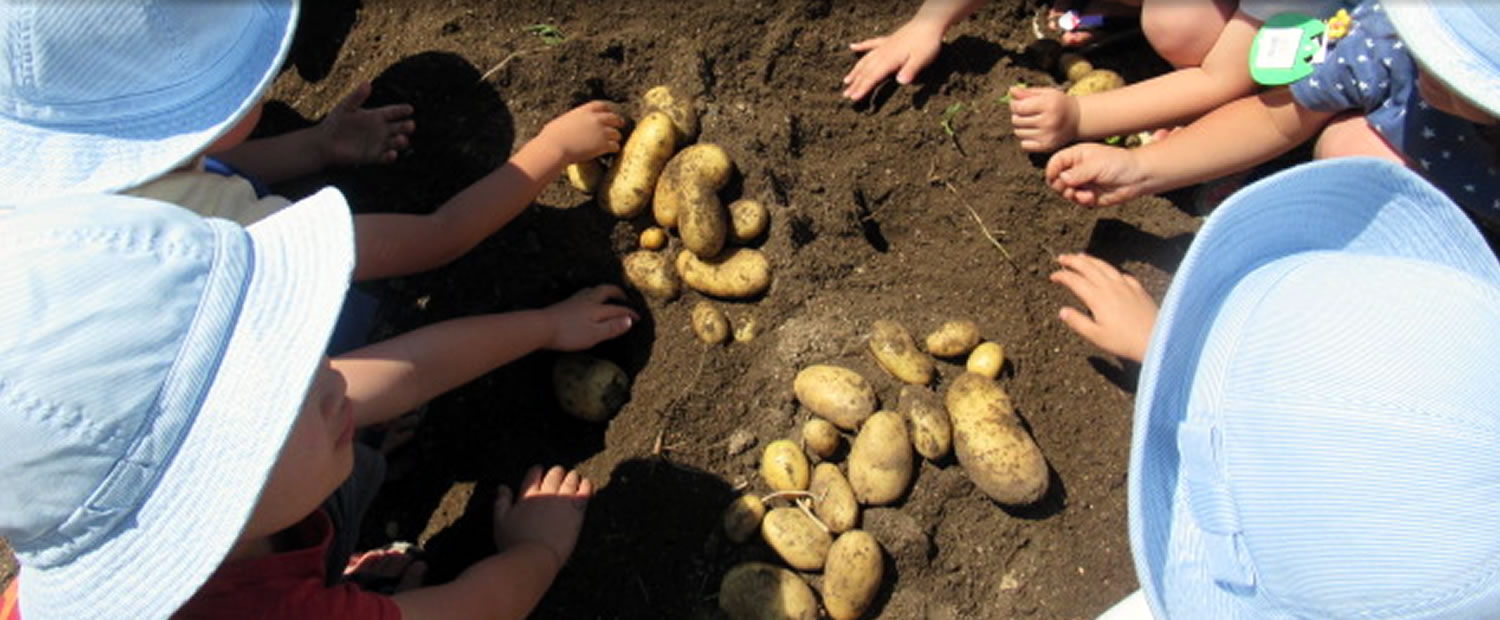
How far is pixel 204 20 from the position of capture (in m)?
1.65

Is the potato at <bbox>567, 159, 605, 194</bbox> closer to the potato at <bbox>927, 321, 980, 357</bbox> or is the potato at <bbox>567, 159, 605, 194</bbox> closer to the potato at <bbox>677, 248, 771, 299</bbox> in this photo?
the potato at <bbox>677, 248, 771, 299</bbox>

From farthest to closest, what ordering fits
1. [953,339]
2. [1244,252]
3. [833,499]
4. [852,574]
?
1. [953,339]
2. [833,499]
3. [852,574]
4. [1244,252]

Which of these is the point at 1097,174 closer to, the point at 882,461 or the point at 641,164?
the point at 882,461

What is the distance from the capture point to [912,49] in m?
2.38

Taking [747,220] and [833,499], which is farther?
[747,220]

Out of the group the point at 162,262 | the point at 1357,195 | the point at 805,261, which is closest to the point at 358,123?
the point at 805,261

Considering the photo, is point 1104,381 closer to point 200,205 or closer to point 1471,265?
point 1471,265

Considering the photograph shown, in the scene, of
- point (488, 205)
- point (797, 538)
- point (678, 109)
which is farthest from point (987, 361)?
point (488, 205)

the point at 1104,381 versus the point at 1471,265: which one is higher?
the point at 1471,265

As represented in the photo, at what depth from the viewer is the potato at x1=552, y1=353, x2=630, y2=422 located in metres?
2.15

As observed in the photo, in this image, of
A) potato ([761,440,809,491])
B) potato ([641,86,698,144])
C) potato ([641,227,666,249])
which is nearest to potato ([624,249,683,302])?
potato ([641,227,666,249])

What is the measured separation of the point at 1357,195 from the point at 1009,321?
30.4 inches

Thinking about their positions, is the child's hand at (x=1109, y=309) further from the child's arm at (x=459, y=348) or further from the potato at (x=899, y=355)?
the child's arm at (x=459, y=348)

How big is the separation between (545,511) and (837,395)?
25.6 inches
